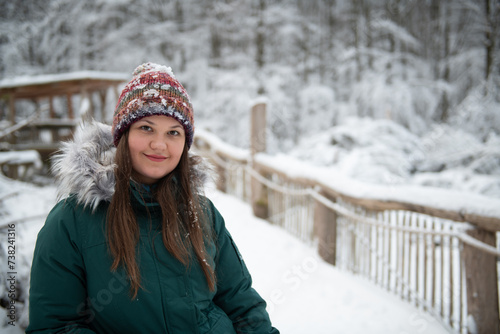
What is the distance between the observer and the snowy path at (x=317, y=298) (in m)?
2.77

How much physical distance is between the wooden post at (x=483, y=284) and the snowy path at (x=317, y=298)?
1.16ft

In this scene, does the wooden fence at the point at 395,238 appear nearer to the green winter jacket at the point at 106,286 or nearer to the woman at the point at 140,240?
the woman at the point at 140,240

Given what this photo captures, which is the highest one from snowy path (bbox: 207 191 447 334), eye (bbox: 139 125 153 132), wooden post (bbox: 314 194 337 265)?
eye (bbox: 139 125 153 132)

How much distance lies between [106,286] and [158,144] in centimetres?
59

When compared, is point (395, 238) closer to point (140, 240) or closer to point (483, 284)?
point (483, 284)

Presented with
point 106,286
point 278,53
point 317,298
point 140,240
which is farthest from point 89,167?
point 278,53

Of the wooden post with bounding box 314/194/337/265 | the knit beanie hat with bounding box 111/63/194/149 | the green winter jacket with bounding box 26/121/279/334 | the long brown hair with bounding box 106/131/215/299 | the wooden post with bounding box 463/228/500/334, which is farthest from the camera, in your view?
the wooden post with bounding box 314/194/337/265

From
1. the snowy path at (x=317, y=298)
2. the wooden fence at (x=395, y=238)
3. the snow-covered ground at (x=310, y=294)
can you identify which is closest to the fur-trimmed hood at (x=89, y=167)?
the wooden fence at (x=395, y=238)

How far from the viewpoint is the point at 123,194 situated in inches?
48.1

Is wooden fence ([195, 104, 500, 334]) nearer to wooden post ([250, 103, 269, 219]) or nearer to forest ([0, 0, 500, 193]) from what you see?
wooden post ([250, 103, 269, 219])

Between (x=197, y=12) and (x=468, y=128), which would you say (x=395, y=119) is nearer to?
(x=468, y=128)

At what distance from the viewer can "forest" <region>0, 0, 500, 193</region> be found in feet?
41.4

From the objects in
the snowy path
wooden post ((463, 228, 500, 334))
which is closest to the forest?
the snowy path

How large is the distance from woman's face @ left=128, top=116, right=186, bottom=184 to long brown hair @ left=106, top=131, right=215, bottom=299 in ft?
0.14
